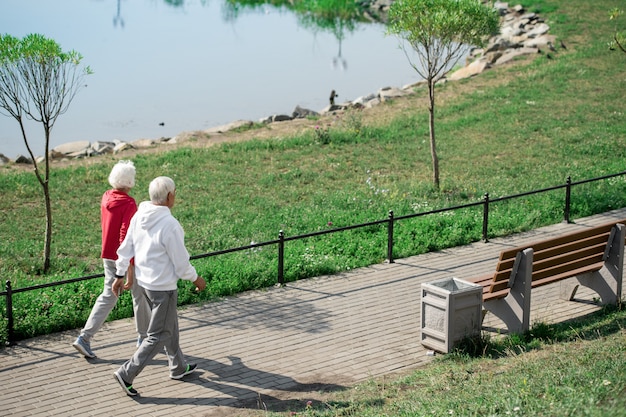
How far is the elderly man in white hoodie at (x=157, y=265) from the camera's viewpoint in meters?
7.93

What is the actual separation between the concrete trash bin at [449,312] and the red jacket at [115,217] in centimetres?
311

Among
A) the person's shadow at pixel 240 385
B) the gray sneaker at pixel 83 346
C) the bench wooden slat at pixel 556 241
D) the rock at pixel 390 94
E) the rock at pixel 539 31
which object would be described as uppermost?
the rock at pixel 539 31

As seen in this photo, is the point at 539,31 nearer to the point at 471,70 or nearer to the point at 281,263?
the point at 471,70

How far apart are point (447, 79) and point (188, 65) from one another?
45.6ft

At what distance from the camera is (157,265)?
7.96 m

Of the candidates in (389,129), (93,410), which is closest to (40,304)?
(93,410)

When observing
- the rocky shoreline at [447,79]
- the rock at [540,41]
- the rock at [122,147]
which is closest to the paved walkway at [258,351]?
the rock at [122,147]

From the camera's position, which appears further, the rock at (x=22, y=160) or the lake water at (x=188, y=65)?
the lake water at (x=188, y=65)

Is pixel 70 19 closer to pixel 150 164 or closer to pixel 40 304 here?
pixel 150 164

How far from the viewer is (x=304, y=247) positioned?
1253 centimetres

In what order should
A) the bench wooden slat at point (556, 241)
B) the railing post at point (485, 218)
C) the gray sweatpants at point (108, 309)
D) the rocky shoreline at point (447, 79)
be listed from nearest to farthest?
the gray sweatpants at point (108, 309), the bench wooden slat at point (556, 241), the railing post at point (485, 218), the rocky shoreline at point (447, 79)

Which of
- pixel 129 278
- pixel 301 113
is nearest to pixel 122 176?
pixel 129 278

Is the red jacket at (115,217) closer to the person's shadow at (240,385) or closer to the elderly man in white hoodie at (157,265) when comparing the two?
the elderly man in white hoodie at (157,265)

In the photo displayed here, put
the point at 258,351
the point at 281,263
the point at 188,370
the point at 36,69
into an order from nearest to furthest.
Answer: the point at 188,370, the point at 258,351, the point at 281,263, the point at 36,69
